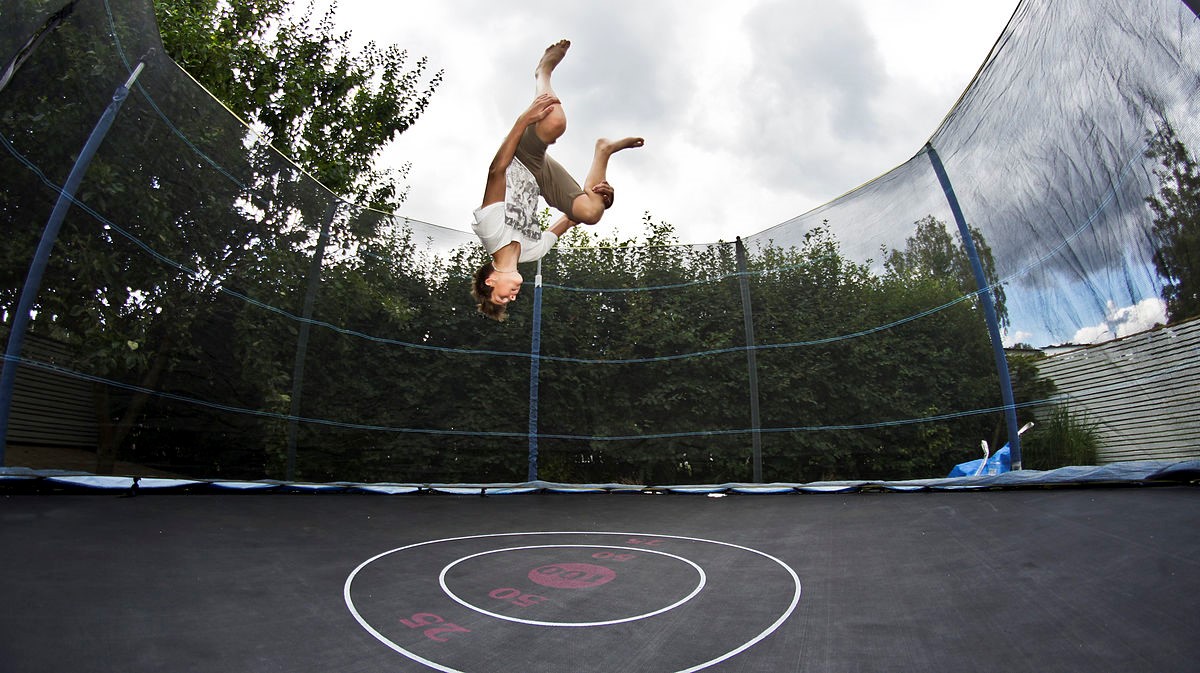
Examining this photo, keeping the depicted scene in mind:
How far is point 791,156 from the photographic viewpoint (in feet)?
14.4

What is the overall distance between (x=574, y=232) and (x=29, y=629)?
3406mm

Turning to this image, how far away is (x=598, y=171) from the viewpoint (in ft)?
9.86

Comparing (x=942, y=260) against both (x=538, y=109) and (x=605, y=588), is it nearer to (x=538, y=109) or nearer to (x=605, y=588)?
(x=538, y=109)

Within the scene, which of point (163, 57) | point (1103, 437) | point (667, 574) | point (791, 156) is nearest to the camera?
point (667, 574)

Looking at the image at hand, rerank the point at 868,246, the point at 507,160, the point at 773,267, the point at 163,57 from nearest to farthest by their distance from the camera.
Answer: the point at 163,57, the point at 507,160, the point at 868,246, the point at 773,267

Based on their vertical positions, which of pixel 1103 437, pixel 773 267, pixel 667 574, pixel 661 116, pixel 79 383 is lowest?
pixel 667 574

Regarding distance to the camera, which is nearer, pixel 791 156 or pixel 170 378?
Result: pixel 170 378

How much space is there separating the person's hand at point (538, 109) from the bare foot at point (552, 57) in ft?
0.38

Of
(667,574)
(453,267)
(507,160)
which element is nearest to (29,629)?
(667,574)

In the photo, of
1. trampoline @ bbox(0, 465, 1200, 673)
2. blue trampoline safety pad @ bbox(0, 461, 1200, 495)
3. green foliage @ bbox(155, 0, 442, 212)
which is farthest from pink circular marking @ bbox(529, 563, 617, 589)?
green foliage @ bbox(155, 0, 442, 212)

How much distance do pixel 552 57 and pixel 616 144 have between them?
0.47 m

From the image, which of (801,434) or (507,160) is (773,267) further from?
(507,160)

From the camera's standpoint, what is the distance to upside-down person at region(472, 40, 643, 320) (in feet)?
9.22

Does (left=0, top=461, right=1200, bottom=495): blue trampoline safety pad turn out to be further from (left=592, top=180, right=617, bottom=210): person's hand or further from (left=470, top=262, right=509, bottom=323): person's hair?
(left=592, top=180, right=617, bottom=210): person's hand
